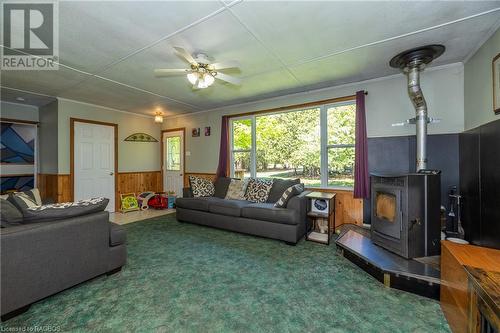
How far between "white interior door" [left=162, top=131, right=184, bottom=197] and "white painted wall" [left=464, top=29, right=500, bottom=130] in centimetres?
574

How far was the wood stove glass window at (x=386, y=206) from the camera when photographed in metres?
2.41

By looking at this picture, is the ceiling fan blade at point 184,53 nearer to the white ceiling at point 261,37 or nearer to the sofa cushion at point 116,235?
the white ceiling at point 261,37

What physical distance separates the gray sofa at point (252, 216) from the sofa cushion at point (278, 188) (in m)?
0.17

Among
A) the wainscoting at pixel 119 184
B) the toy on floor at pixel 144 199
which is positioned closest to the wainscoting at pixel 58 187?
the wainscoting at pixel 119 184

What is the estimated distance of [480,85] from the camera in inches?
93.9

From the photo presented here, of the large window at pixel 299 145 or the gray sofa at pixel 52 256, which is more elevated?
the large window at pixel 299 145

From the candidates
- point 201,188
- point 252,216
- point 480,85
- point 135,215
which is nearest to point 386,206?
point 480,85

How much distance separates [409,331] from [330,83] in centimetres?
337

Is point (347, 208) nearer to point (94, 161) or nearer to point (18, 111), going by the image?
point (94, 161)

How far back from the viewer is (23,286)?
1.63 m

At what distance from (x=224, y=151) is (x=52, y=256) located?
141 inches

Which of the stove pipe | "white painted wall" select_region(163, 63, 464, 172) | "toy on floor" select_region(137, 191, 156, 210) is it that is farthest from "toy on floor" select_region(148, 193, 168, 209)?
the stove pipe

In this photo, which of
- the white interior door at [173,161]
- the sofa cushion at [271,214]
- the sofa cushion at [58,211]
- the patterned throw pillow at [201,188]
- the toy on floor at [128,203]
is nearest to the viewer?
the sofa cushion at [58,211]

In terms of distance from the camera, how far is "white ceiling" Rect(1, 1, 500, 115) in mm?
1849
